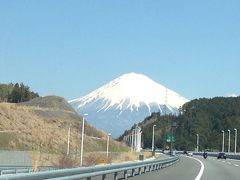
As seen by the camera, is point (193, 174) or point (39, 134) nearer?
point (193, 174)

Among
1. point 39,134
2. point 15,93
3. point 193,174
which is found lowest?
point 193,174

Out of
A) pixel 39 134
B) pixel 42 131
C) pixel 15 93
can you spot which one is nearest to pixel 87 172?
pixel 39 134

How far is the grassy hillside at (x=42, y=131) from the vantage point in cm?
9356

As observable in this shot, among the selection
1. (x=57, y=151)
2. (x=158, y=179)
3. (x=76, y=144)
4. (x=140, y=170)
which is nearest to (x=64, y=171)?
(x=158, y=179)

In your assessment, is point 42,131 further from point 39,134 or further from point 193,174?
point 193,174

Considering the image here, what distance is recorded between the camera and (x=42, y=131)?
10388 cm

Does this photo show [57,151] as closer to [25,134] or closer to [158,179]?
[25,134]

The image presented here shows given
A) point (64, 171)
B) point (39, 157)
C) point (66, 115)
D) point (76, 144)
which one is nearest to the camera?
point (64, 171)

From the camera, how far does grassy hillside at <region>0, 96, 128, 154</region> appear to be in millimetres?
93562

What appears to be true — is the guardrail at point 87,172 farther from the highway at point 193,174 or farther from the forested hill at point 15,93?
the forested hill at point 15,93

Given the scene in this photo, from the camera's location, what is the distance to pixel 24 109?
11606 centimetres

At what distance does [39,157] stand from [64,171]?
58.0m

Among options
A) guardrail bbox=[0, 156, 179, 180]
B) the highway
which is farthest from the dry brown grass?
guardrail bbox=[0, 156, 179, 180]

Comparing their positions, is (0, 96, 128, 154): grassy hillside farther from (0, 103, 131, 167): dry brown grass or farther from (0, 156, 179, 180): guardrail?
(0, 156, 179, 180): guardrail
